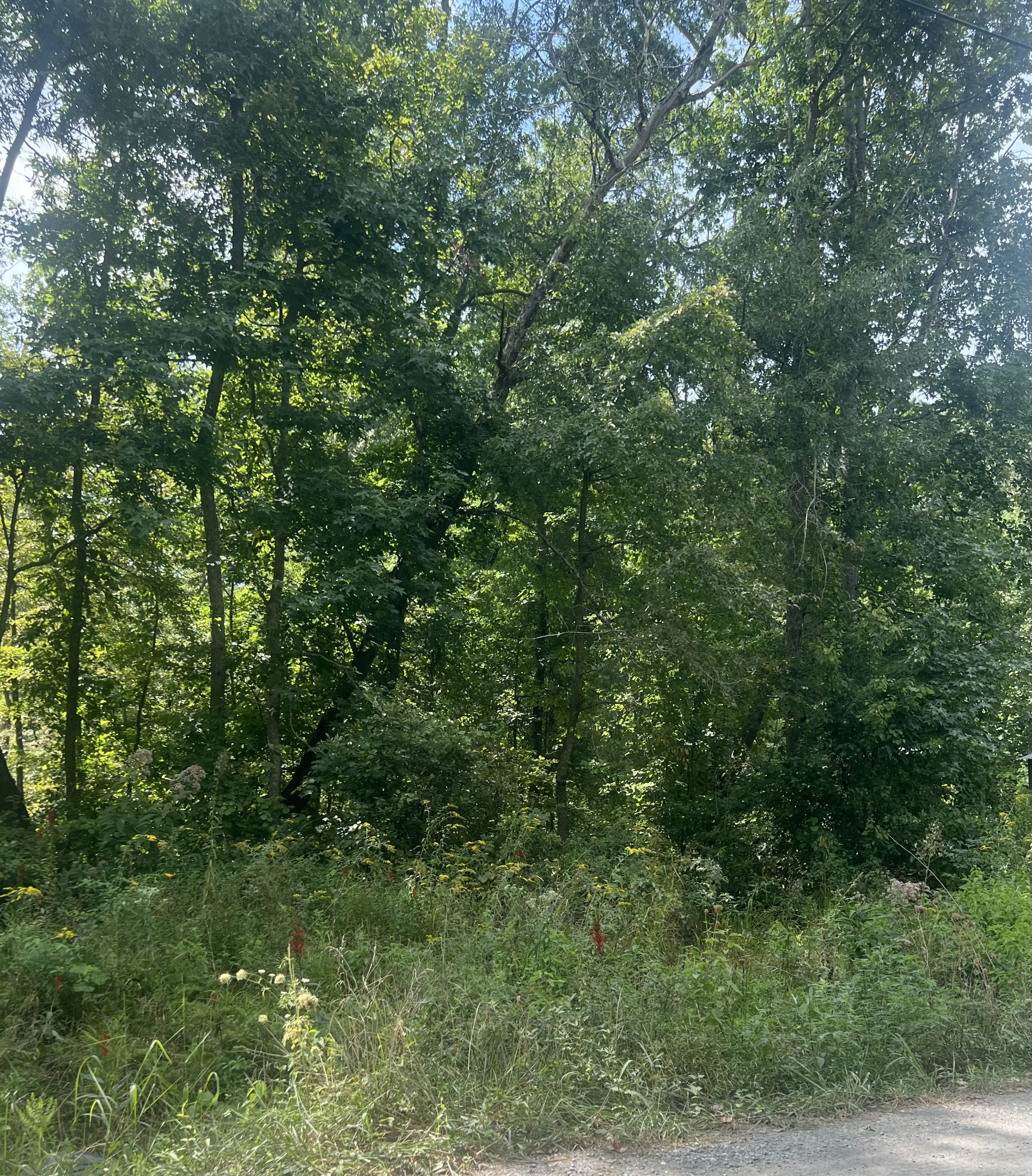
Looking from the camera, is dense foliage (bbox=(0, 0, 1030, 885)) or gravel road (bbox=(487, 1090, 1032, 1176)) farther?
dense foliage (bbox=(0, 0, 1030, 885))

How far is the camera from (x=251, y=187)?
36.4 ft

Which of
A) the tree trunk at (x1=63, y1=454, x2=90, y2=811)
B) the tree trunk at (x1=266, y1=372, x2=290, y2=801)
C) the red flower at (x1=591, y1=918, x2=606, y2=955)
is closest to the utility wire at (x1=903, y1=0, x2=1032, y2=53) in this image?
the red flower at (x1=591, y1=918, x2=606, y2=955)

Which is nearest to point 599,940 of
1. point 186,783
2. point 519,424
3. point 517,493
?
point 186,783

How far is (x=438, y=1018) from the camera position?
449cm

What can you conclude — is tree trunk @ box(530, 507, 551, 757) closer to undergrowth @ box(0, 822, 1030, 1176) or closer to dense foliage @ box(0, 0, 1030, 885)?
dense foliage @ box(0, 0, 1030, 885)

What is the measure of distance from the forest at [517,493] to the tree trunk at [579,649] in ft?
0.34

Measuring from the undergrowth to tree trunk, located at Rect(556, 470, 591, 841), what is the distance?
Result: 4.47m

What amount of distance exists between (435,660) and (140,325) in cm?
607

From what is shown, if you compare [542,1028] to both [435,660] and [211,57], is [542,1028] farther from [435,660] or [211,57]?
[211,57]

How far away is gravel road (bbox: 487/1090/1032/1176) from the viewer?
3.38m

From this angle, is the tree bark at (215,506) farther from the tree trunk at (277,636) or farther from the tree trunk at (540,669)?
the tree trunk at (540,669)

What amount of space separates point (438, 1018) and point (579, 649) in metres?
7.55

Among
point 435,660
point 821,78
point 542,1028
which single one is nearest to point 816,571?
point 435,660

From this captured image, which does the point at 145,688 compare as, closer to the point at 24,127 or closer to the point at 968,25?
the point at 24,127
